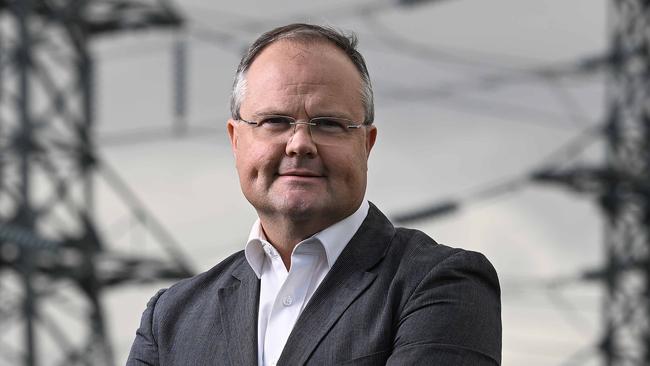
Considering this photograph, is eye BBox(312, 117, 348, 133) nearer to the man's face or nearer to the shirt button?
the man's face

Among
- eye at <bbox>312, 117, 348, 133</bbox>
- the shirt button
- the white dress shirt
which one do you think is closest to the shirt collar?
the white dress shirt

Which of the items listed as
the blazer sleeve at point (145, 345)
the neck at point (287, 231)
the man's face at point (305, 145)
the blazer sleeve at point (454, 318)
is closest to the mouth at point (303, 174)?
the man's face at point (305, 145)

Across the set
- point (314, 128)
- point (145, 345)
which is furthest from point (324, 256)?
point (145, 345)

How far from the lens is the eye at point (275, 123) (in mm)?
3055

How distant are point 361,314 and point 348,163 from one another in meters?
0.32

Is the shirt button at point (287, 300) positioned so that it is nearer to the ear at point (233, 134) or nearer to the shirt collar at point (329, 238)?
the shirt collar at point (329, 238)

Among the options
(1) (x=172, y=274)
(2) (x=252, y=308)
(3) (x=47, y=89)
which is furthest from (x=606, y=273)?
(2) (x=252, y=308)

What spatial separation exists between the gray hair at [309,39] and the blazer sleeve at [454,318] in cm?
38

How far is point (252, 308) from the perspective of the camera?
10.5ft

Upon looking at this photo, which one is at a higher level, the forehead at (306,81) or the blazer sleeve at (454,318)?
the forehead at (306,81)

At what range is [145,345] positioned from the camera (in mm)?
3350

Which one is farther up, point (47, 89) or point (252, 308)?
point (47, 89)

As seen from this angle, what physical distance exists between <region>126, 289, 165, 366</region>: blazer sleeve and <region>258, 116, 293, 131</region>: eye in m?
0.60

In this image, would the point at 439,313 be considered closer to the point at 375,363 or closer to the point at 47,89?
the point at 375,363
